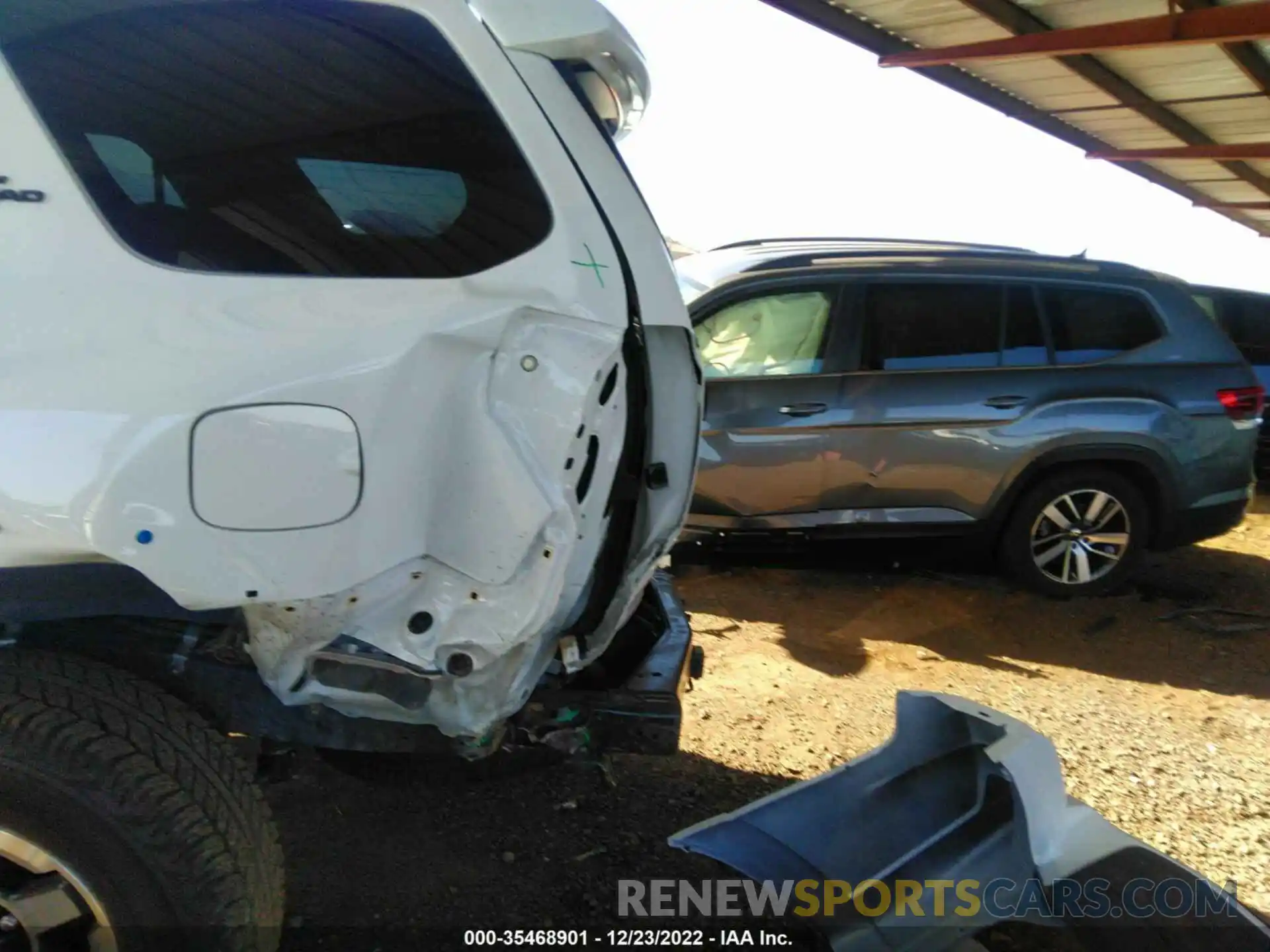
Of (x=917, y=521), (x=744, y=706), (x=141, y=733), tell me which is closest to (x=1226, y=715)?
(x=917, y=521)

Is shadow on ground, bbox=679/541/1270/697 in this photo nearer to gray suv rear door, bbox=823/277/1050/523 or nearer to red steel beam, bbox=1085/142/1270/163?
gray suv rear door, bbox=823/277/1050/523

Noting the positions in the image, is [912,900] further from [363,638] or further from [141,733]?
[141,733]

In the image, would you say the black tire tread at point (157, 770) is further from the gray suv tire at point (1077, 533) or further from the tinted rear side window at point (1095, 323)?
the tinted rear side window at point (1095, 323)

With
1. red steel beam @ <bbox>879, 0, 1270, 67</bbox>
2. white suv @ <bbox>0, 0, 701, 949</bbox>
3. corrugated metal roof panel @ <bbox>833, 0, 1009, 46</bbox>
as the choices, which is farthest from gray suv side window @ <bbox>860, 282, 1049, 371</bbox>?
corrugated metal roof panel @ <bbox>833, 0, 1009, 46</bbox>

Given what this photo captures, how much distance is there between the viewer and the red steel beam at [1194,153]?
13.6 m

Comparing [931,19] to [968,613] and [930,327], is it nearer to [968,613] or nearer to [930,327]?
[930,327]

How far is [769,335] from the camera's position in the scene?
520 cm

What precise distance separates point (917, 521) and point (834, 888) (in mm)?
2986

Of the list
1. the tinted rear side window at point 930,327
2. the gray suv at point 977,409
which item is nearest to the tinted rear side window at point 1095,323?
the gray suv at point 977,409

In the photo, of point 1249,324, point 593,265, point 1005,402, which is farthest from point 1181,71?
point 593,265

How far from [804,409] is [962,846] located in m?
2.86

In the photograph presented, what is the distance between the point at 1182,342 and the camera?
524 cm

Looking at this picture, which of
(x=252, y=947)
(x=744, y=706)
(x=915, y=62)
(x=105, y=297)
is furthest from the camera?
(x=915, y=62)

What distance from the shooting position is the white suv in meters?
1.73
